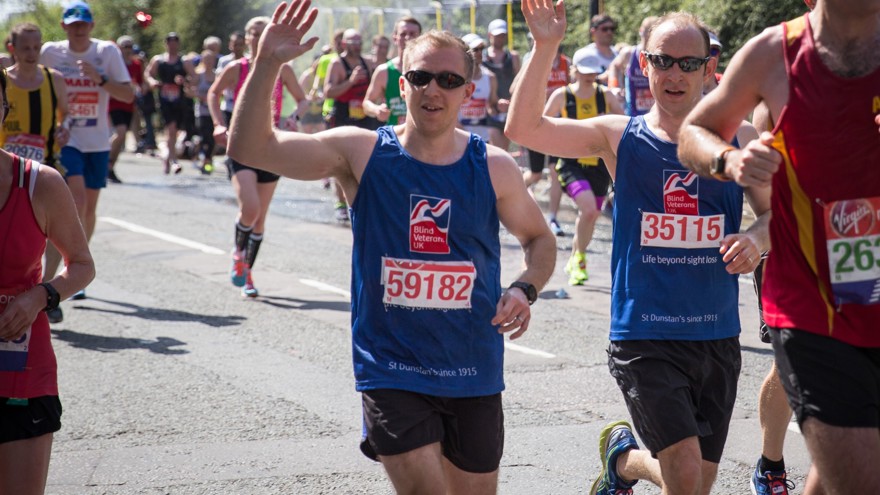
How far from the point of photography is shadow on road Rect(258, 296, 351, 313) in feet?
33.0

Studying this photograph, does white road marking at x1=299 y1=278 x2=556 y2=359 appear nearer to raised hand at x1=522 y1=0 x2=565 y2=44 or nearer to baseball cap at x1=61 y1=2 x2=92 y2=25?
baseball cap at x1=61 y1=2 x2=92 y2=25

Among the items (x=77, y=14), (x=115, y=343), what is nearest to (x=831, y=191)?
(x=115, y=343)

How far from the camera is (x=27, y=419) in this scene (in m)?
4.07

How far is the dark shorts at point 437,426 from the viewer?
399 centimetres

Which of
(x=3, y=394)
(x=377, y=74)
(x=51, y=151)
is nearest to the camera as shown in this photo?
(x=3, y=394)

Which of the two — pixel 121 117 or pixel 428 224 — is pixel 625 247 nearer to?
pixel 428 224

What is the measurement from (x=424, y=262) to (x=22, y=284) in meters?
1.33

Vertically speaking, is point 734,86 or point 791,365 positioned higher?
point 734,86

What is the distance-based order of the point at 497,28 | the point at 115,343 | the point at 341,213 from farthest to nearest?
the point at 497,28 < the point at 341,213 < the point at 115,343

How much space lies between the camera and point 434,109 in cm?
420

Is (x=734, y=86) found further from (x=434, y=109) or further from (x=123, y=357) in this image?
(x=123, y=357)

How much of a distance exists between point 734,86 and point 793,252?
0.47 metres

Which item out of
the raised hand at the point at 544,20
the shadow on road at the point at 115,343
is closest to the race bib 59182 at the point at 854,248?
the raised hand at the point at 544,20

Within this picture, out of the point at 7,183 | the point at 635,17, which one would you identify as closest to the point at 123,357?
the point at 7,183
